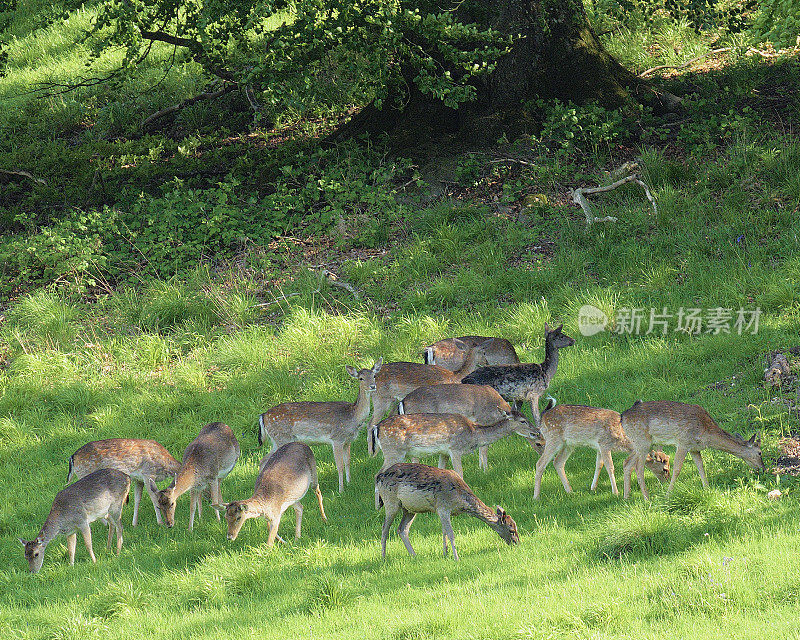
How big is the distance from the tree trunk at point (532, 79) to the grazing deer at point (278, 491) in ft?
29.5

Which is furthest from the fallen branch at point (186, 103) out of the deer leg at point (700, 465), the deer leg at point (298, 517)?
the deer leg at point (700, 465)

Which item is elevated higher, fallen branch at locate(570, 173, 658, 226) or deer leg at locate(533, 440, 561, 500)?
fallen branch at locate(570, 173, 658, 226)

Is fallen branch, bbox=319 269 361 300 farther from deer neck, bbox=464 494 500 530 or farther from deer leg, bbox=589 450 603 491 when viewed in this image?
deer neck, bbox=464 494 500 530

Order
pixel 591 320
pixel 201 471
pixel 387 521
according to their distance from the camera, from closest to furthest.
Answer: pixel 387 521, pixel 201 471, pixel 591 320

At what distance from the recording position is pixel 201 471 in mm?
9102

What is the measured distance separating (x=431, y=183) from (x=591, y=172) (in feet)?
8.77

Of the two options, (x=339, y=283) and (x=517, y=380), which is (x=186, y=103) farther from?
(x=517, y=380)

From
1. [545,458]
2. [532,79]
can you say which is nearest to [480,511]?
[545,458]

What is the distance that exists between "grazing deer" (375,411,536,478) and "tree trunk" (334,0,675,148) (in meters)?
8.56

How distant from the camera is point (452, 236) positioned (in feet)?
47.9

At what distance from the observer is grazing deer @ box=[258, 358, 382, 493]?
973cm

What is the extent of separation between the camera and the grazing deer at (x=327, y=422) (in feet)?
31.9

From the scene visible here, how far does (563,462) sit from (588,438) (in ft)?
1.32

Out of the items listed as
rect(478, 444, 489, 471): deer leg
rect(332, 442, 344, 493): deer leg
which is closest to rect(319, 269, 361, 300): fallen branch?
rect(332, 442, 344, 493): deer leg
